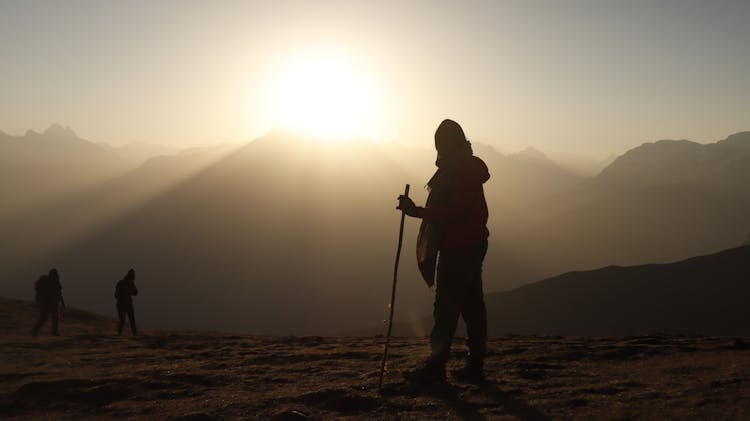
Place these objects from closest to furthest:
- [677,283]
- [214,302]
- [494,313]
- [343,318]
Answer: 1. [677,283]
2. [494,313]
3. [343,318]
4. [214,302]

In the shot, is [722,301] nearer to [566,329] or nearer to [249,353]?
[566,329]

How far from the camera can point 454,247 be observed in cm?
575

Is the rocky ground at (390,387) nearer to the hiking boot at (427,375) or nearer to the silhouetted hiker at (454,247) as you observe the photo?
the hiking boot at (427,375)

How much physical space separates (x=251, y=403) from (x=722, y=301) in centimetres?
5158

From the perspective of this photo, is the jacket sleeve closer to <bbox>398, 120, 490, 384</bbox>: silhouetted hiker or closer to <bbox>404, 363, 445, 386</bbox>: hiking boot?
<bbox>398, 120, 490, 384</bbox>: silhouetted hiker

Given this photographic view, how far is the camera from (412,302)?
17575 centimetres

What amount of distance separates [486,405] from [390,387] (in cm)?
116

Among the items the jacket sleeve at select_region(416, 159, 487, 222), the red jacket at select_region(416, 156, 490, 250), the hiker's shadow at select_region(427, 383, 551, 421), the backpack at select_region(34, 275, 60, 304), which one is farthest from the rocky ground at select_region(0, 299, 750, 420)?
the backpack at select_region(34, 275, 60, 304)

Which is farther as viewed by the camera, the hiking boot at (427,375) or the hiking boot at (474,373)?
the hiking boot at (474,373)

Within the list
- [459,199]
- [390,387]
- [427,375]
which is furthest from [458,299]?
[390,387]

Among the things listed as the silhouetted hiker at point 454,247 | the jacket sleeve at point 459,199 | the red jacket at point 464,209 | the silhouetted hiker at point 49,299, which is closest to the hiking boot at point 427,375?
the silhouetted hiker at point 454,247

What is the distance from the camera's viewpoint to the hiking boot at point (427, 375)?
5.70m

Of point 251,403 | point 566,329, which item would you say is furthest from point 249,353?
point 566,329

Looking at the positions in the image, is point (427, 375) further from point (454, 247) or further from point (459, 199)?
point (459, 199)
